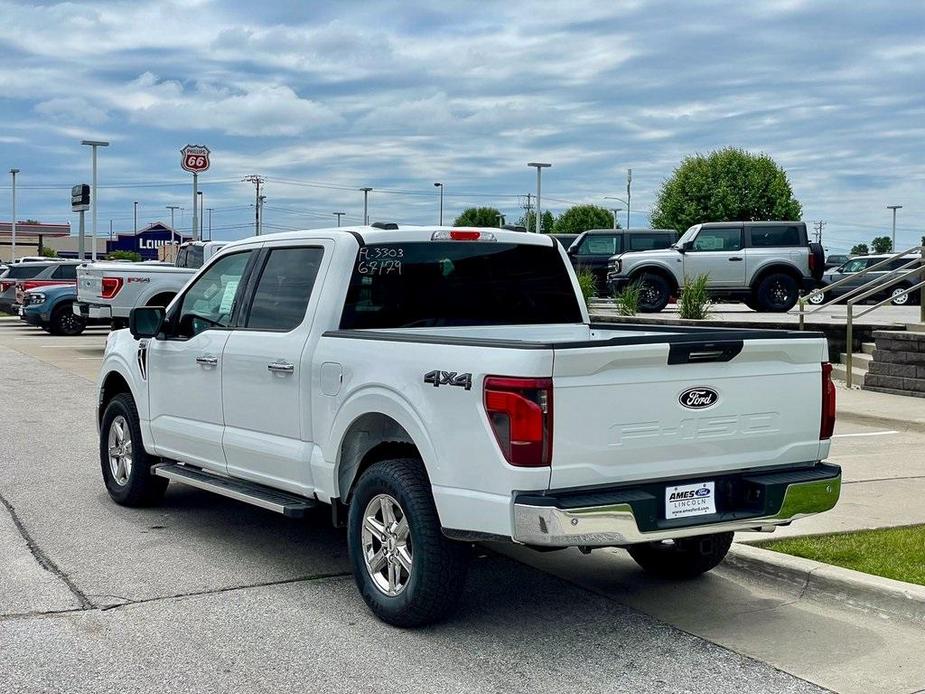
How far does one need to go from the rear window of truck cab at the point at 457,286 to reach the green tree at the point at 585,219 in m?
94.4

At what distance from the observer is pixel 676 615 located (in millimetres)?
5738

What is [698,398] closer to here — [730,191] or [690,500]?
[690,500]

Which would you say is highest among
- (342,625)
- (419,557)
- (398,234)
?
(398,234)

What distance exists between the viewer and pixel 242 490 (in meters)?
6.55

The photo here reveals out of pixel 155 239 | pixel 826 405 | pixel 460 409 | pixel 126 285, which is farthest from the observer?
pixel 155 239

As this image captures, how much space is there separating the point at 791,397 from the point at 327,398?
7.60 ft

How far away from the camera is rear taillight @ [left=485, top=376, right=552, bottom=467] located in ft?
15.4

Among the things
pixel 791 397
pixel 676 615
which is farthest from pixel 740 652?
pixel 791 397

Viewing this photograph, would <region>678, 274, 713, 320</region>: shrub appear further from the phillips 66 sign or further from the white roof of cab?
the phillips 66 sign

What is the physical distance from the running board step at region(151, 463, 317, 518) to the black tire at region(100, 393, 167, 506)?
272mm

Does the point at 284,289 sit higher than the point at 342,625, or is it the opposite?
the point at 284,289

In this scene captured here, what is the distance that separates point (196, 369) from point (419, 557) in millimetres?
2568

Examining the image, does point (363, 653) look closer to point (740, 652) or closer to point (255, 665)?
point (255, 665)

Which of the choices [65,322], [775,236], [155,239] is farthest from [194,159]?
[155,239]
